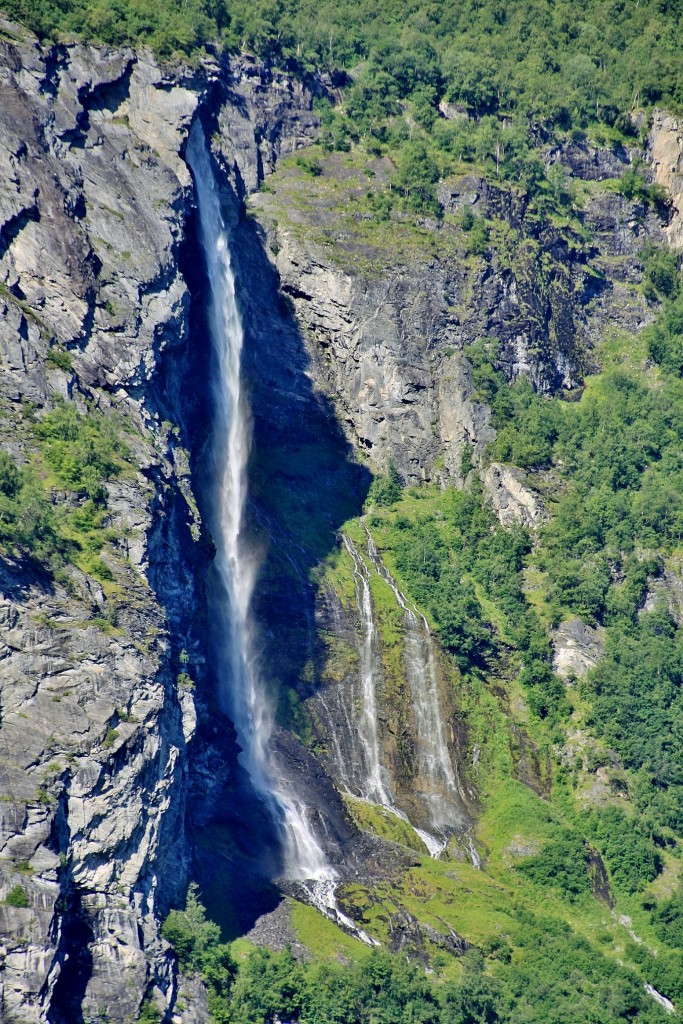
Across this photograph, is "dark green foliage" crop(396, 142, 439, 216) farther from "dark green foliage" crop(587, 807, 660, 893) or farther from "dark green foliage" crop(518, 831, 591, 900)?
"dark green foliage" crop(518, 831, 591, 900)

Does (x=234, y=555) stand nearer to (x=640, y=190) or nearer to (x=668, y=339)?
(x=668, y=339)

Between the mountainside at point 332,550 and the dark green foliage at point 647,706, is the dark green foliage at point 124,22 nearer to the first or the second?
the mountainside at point 332,550

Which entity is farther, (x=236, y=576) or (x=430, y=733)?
(x=236, y=576)

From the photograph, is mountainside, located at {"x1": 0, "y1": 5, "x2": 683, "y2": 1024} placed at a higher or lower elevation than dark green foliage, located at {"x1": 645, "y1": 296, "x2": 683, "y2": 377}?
lower

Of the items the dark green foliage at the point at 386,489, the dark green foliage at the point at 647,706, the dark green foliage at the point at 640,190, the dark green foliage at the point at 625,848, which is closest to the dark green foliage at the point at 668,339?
the dark green foliage at the point at 640,190

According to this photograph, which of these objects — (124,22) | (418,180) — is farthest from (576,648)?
(124,22)

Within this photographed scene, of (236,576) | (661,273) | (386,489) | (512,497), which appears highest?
(661,273)

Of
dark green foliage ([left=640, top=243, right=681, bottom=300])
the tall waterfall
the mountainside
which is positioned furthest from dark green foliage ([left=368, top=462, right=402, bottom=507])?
dark green foliage ([left=640, top=243, right=681, bottom=300])
